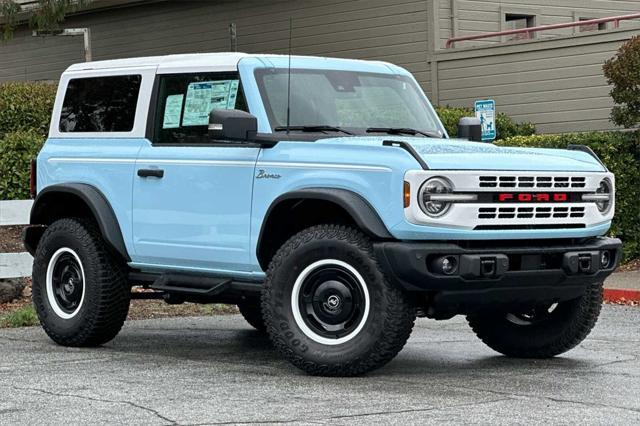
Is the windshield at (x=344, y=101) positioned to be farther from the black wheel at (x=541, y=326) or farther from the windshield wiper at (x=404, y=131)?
the black wheel at (x=541, y=326)

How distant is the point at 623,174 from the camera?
52.0 feet

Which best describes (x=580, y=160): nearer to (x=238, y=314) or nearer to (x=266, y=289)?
(x=266, y=289)

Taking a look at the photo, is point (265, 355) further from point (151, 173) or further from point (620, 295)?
point (620, 295)

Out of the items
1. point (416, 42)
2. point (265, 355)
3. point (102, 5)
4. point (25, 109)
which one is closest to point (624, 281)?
point (265, 355)

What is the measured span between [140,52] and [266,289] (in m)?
19.9

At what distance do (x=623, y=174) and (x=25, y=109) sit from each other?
8342mm

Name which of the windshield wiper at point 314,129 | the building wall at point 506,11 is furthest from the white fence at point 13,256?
the building wall at point 506,11

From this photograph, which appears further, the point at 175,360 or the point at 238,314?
the point at 238,314

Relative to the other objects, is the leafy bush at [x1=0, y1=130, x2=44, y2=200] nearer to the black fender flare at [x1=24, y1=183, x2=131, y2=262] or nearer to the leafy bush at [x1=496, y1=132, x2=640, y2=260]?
the leafy bush at [x1=496, y1=132, x2=640, y2=260]

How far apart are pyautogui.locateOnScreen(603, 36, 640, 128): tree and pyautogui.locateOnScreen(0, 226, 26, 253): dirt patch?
24.3ft

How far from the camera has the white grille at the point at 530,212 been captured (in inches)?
316

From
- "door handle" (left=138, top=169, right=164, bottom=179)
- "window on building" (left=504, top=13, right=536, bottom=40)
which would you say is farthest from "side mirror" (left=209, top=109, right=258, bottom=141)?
"window on building" (left=504, top=13, right=536, bottom=40)

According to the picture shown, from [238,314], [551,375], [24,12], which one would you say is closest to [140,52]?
[24,12]

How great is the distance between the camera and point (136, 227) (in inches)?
372
